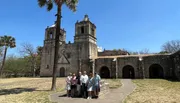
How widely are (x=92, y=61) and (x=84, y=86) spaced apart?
2025cm

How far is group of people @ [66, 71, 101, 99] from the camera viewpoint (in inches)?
394

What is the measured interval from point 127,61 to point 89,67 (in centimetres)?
716

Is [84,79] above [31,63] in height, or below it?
below

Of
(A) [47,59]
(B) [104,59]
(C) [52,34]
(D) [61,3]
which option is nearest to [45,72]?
(A) [47,59]

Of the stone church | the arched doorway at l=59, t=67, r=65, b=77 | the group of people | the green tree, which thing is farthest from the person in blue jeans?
the green tree

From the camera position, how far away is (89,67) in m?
30.9

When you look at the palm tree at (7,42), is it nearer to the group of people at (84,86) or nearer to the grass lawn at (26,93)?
the grass lawn at (26,93)

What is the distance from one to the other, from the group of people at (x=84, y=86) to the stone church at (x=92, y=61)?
61.4 feet

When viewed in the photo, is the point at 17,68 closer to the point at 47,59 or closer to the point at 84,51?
the point at 47,59

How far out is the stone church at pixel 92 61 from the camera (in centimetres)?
2742

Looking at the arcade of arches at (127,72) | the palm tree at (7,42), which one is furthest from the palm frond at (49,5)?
the palm tree at (7,42)

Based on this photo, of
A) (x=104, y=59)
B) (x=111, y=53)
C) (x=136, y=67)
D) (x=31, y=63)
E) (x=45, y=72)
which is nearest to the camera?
(x=136, y=67)

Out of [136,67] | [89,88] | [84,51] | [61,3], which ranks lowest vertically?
[89,88]

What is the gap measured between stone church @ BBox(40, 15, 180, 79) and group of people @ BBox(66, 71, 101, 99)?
61.4 feet
